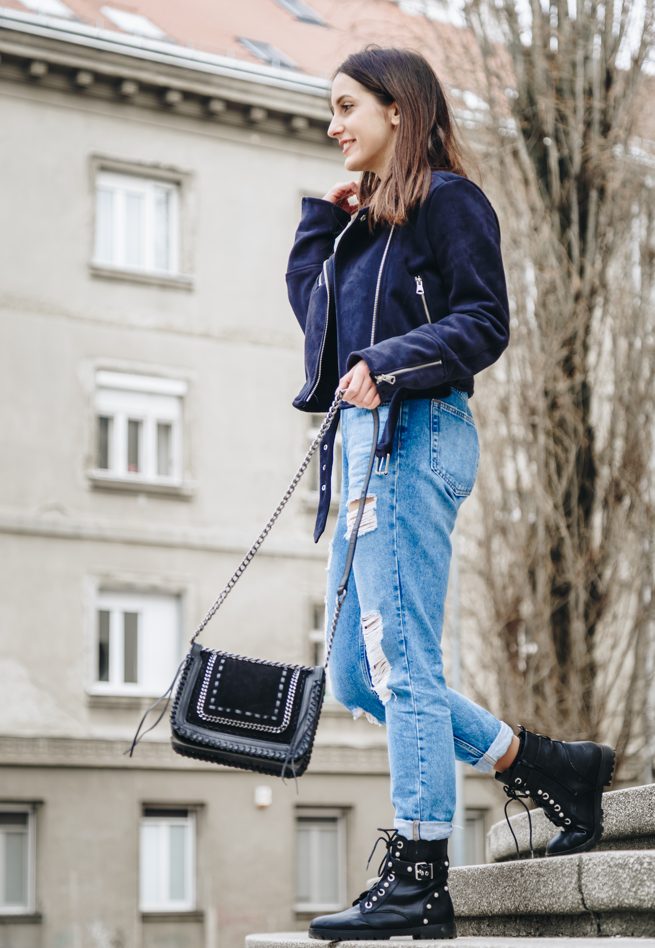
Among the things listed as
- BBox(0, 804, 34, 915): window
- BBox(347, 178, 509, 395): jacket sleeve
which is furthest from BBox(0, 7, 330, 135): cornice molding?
BBox(347, 178, 509, 395): jacket sleeve

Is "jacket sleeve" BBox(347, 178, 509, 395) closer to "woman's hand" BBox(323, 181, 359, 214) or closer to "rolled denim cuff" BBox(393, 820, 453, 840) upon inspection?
"woman's hand" BBox(323, 181, 359, 214)

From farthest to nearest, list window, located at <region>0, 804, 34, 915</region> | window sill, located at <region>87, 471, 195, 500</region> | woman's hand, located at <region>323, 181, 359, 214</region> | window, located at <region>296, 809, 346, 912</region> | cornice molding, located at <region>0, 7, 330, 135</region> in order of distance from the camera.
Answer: window, located at <region>296, 809, 346, 912</region> → cornice molding, located at <region>0, 7, 330, 135</region> → window sill, located at <region>87, 471, 195, 500</region> → window, located at <region>0, 804, 34, 915</region> → woman's hand, located at <region>323, 181, 359, 214</region>

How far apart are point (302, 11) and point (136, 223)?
6.39m

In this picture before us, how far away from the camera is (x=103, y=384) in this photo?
2053 cm

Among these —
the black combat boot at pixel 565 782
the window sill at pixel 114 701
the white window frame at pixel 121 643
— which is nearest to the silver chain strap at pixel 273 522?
the black combat boot at pixel 565 782

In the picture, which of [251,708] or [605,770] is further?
[605,770]

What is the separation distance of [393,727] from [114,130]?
18.7m

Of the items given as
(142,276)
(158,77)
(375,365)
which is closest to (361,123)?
(375,365)

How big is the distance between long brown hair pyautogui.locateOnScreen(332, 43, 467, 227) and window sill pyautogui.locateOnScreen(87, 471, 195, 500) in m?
16.7

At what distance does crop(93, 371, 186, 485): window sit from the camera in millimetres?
20547

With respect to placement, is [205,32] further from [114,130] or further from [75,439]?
[75,439]

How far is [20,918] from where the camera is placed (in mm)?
18781

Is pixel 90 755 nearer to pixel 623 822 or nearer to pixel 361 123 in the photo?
pixel 623 822

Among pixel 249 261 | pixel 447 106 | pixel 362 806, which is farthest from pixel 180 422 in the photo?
pixel 447 106
